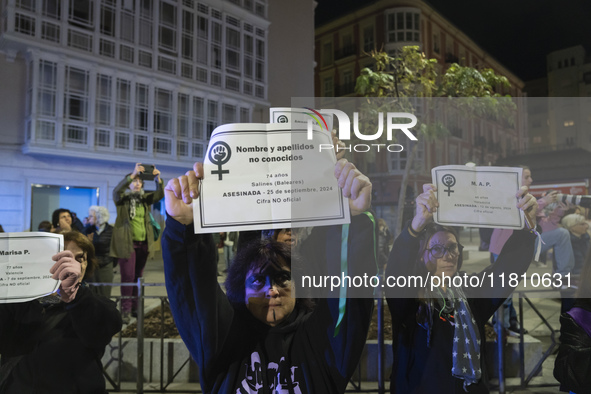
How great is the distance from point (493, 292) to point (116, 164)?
522 cm

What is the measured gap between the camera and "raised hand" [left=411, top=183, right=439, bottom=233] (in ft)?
5.45

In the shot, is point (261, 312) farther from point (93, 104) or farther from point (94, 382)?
point (93, 104)

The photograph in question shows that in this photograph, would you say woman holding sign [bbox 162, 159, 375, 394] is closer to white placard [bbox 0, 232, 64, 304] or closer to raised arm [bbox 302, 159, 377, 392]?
raised arm [bbox 302, 159, 377, 392]

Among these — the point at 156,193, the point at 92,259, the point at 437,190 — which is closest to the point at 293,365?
the point at 437,190

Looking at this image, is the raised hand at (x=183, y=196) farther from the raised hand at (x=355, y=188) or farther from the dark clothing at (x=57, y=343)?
the dark clothing at (x=57, y=343)

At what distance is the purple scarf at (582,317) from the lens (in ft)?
5.73

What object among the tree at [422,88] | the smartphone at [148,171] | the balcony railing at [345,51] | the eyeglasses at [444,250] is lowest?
the eyeglasses at [444,250]

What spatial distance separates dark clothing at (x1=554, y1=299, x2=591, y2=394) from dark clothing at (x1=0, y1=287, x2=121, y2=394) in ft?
6.54

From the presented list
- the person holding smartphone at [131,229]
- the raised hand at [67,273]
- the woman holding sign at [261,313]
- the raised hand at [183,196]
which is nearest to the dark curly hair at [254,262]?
the woman holding sign at [261,313]

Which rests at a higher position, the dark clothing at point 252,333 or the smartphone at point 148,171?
the smartphone at point 148,171

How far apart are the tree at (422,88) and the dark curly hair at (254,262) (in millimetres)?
473

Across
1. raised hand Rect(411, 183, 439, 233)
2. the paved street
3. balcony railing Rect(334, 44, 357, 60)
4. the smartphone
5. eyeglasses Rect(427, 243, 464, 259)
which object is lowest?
the paved street

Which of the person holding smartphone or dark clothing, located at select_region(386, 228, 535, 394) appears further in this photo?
the person holding smartphone

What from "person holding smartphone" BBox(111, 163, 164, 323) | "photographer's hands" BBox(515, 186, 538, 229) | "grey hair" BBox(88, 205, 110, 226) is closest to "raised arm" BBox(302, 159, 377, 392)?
"photographer's hands" BBox(515, 186, 538, 229)
